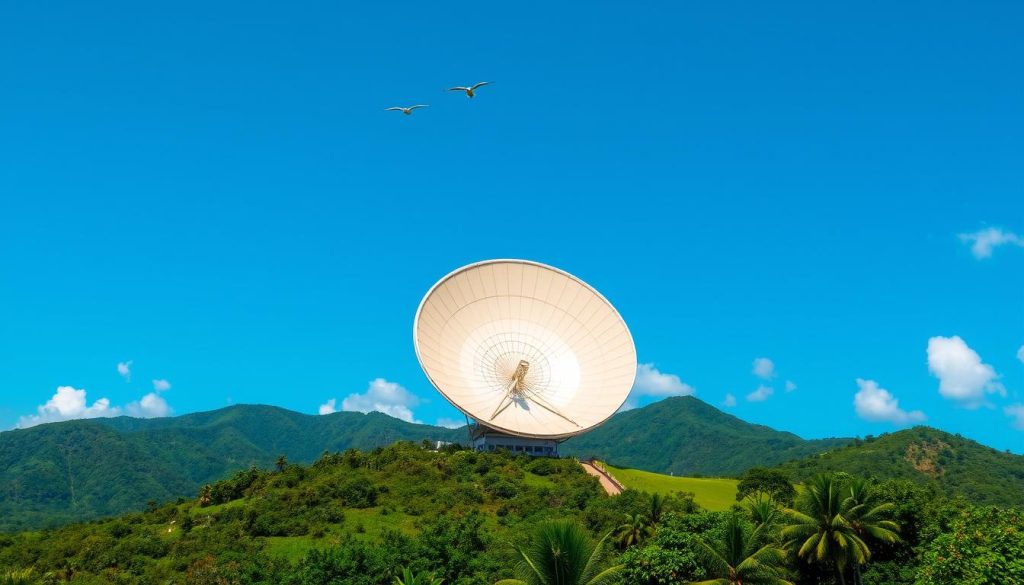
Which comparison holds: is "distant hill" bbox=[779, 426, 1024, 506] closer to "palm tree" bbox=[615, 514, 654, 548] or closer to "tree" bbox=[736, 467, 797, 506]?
"tree" bbox=[736, 467, 797, 506]

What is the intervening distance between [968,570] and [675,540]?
1057cm

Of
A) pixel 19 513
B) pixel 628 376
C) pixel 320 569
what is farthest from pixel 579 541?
pixel 19 513

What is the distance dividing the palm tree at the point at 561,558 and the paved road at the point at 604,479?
4197 cm

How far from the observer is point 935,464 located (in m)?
130

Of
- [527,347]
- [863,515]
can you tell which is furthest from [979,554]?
[527,347]

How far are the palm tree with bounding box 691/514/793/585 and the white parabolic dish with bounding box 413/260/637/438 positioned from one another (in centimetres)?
4076

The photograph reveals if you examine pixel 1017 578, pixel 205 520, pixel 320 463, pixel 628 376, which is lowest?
→ pixel 1017 578

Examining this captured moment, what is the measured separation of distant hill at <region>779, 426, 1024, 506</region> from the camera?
110 m

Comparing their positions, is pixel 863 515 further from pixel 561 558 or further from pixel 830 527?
pixel 561 558

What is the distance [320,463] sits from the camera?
73.9 m

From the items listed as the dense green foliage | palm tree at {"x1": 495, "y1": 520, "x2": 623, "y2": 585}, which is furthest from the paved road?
palm tree at {"x1": 495, "y1": 520, "x2": 623, "y2": 585}

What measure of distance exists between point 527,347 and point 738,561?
158 feet

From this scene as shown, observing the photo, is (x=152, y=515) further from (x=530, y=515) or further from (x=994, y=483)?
(x=994, y=483)

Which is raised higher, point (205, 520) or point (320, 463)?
point (320, 463)
